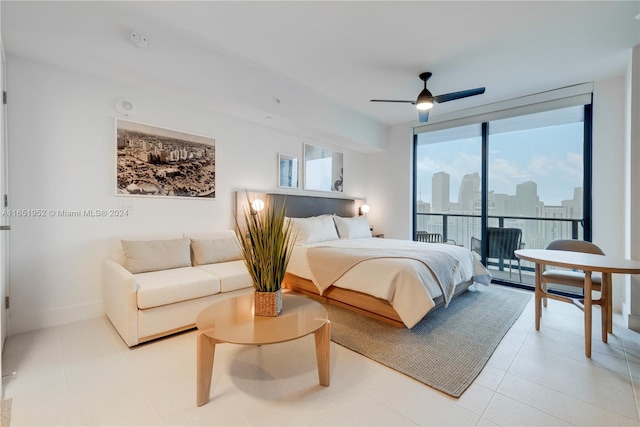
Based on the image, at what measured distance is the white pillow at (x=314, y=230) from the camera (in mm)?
3738

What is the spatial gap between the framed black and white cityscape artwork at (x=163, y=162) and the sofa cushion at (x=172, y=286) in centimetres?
97

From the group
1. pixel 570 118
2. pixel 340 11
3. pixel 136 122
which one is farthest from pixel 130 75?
pixel 570 118

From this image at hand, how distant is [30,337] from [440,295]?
3.63 metres

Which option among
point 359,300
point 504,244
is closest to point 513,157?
point 504,244

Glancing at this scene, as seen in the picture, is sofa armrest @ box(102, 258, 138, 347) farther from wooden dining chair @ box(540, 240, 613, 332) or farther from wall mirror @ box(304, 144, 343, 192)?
wooden dining chair @ box(540, 240, 613, 332)

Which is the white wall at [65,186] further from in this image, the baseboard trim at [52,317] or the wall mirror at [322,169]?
the wall mirror at [322,169]

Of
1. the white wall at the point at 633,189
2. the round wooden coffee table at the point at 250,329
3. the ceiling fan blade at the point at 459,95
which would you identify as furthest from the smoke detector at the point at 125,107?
the white wall at the point at 633,189

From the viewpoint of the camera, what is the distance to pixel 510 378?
73.1 inches

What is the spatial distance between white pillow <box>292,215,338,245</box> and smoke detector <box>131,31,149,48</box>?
2378mm

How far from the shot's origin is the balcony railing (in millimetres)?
3891

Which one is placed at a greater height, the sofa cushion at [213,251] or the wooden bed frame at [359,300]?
the sofa cushion at [213,251]

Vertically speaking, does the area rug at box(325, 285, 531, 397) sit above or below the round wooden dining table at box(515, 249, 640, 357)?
below

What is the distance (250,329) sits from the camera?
1595mm

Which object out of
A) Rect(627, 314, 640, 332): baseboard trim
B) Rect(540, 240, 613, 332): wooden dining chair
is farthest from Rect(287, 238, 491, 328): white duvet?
Rect(627, 314, 640, 332): baseboard trim
